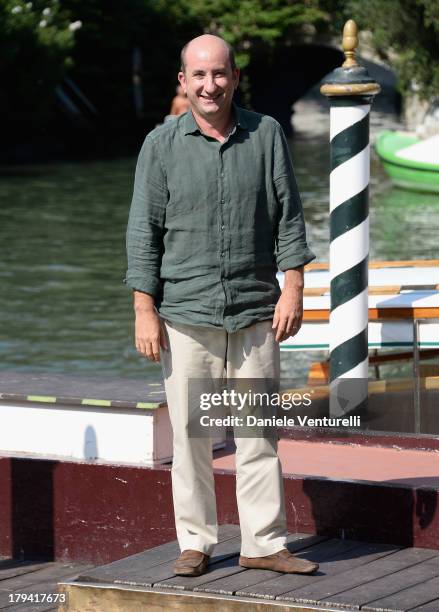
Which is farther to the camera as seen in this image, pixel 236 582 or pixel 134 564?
pixel 134 564

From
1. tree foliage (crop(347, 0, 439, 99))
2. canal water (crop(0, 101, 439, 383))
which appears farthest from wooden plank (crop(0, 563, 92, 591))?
tree foliage (crop(347, 0, 439, 99))

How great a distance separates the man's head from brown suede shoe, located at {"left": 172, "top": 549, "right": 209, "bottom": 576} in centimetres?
144

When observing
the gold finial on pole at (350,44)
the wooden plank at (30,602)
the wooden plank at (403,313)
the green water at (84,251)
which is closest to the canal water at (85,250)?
the green water at (84,251)

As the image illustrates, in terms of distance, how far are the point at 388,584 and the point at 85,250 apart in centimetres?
1486

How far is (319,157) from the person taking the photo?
111 ft

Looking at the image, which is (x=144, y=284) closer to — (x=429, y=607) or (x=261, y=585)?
(x=261, y=585)

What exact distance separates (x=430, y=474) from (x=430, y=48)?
26.1 metres

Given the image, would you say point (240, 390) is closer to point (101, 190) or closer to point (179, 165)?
point (179, 165)

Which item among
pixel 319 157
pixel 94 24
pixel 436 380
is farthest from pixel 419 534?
pixel 94 24

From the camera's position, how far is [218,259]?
4.70 m

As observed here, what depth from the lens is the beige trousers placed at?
4.71 metres

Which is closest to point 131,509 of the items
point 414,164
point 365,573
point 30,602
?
point 30,602

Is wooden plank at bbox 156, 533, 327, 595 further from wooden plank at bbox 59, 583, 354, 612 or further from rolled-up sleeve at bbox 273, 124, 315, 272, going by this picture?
rolled-up sleeve at bbox 273, 124, 315, 272

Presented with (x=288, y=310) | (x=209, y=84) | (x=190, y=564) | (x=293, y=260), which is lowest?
(x=190, y=564)
